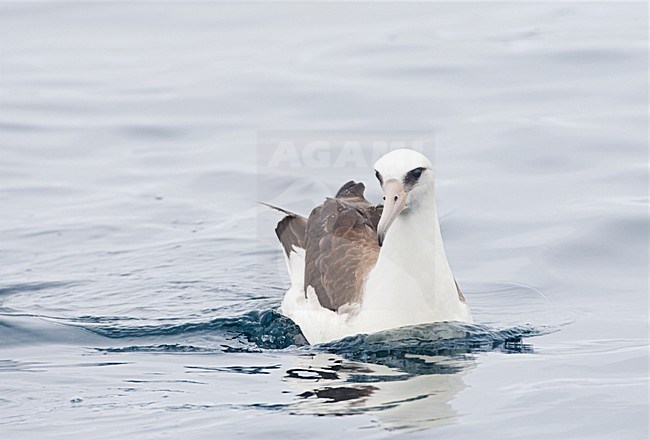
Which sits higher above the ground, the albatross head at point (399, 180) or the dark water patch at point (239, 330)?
the albatross head at point (399, 180)

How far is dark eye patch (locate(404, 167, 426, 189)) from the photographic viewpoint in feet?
26.3

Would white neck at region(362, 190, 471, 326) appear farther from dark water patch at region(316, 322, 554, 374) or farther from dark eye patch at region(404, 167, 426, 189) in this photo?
dark eye patch at region(404, 167, 426, 189)

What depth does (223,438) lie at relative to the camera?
6.63 m

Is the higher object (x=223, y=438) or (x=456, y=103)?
(x=456, y=103)

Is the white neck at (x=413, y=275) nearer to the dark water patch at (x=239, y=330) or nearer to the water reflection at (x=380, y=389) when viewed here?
the water reflection at (x=380, y=389)

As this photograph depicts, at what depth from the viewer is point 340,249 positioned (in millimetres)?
8969

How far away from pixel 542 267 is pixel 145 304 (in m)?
3.45

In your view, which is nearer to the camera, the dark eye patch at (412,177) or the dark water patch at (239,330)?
the dark eye patch at (412,177)

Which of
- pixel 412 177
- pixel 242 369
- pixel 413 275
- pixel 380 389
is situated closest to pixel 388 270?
pixel 413 275

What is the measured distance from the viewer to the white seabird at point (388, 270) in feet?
26.5

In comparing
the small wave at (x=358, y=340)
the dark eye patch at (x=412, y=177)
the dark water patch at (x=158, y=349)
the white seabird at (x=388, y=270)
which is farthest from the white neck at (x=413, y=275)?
the dark water patch at (x=158, y=349)

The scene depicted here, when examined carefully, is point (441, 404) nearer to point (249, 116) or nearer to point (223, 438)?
point (223, 438)

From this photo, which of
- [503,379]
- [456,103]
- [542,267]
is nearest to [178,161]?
[456,103]

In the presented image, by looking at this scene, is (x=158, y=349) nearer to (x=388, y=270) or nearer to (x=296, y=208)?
(x=388, y=270)
